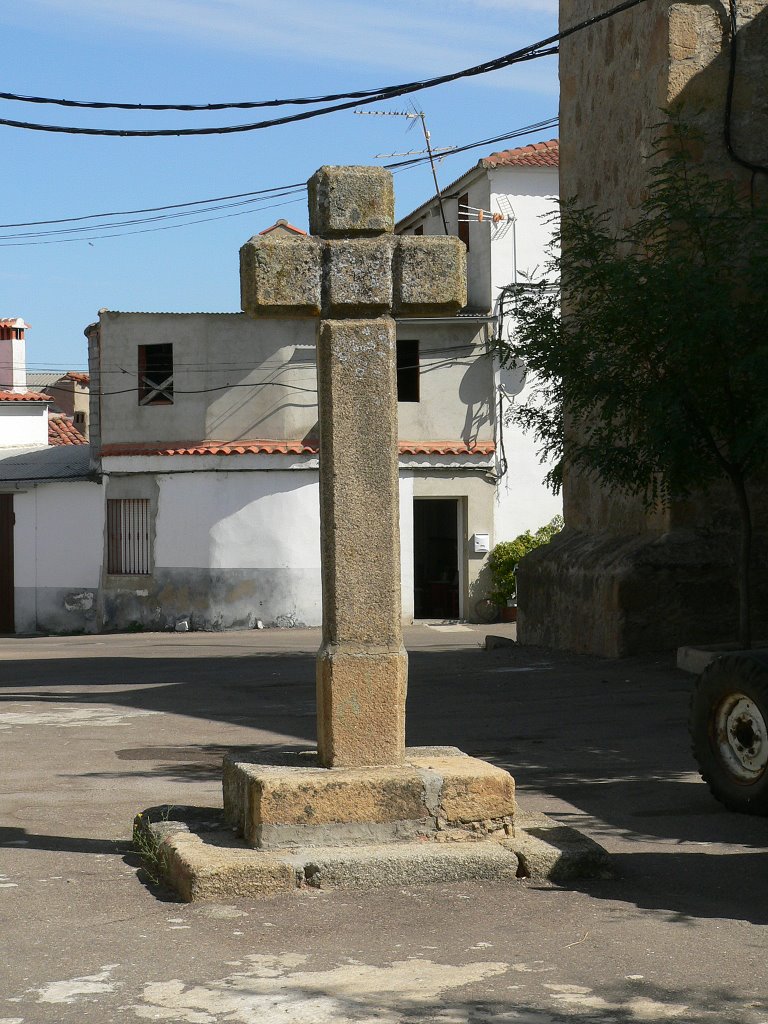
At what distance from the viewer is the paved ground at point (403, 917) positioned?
420 cm

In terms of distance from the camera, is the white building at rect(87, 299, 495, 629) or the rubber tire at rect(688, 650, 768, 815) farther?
the white building at rect(87, 299, 495, 629)

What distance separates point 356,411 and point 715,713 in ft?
9.15

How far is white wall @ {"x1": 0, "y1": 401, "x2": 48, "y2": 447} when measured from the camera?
3169 centimetres

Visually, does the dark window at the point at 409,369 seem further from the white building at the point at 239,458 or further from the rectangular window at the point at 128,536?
the rectangular window at the point at 128,536

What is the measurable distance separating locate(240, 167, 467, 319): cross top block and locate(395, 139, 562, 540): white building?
70.2 ft

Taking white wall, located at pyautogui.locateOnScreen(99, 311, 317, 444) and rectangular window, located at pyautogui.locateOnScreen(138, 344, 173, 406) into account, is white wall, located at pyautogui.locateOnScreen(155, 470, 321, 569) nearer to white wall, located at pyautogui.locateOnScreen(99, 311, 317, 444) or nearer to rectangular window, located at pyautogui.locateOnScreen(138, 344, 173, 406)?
white wall, located at pyautogui.locateOnScreen(99, 311, 317, 444)

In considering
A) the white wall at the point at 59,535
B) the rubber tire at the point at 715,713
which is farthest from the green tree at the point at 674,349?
the white wall at the point at 59,535

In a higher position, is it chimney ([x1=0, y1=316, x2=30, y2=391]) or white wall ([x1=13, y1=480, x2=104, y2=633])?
chimney ([x1=0, y1=316, x2=30, y2=391])

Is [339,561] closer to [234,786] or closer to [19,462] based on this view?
[234,786]

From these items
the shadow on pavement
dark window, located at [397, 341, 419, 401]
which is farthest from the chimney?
the shadow on pavement

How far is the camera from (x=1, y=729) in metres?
10.9

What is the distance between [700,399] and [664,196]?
183 centimetres

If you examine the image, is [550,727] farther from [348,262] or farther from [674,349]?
[348,262]

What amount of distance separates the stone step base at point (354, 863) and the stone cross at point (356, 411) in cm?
52
